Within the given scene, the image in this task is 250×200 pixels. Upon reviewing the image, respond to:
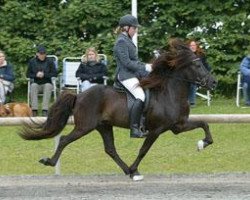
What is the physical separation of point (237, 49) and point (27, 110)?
6.14m

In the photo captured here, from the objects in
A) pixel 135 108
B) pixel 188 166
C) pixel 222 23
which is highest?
pixel 222 23

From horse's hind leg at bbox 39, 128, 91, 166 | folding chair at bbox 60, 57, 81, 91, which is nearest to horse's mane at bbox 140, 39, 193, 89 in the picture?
horse's hind leg at bbox 39, 128, 91, 166

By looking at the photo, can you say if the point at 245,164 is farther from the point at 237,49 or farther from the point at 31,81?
the point at 237,49

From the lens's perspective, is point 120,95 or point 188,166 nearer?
point 120,95

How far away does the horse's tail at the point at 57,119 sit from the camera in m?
10.1

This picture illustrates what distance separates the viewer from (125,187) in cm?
936

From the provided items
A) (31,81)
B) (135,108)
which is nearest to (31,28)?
(31,81)

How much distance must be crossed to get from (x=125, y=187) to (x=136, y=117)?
0.92 m

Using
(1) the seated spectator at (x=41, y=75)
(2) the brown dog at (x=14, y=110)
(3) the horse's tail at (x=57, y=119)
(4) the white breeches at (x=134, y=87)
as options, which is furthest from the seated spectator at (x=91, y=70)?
(4) the white breeches at (x=134, y=87)

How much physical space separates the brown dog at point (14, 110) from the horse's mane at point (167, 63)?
A: 5.75 m

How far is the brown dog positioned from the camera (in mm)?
15281

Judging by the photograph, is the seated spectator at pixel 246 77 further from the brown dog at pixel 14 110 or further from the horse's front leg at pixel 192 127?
the horse's front leg at pixel 192 127

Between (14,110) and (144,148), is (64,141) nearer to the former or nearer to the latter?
(144,148)

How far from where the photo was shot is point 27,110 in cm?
1547
